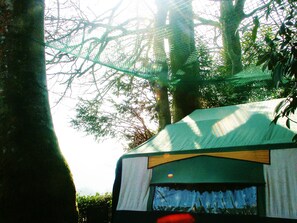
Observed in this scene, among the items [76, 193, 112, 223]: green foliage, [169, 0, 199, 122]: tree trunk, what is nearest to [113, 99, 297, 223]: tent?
[169, 0, 199, 122]: tree trunk

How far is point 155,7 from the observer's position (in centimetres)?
788

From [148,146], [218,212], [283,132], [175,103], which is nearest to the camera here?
[283,132]

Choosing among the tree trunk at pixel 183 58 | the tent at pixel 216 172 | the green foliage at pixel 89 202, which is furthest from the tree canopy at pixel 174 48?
the green foliage at pixel 89 202

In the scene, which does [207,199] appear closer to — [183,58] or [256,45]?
[256,45]

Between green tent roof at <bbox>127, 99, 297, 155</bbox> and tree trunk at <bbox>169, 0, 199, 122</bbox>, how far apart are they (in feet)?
3.23

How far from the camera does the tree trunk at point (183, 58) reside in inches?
211

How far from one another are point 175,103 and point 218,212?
3.83 m

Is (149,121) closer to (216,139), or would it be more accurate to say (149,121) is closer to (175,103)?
(175,103)

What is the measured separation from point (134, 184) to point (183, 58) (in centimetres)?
333

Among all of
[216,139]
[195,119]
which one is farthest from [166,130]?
[216,139]

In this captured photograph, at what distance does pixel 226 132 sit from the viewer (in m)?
4.47

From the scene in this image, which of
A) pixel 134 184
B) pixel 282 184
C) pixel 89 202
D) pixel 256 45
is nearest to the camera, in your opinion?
pixel 256 45

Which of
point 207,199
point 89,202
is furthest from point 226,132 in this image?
point 89,202

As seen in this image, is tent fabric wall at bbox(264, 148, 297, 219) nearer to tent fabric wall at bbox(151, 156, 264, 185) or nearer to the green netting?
tent fabric wall at bbox(151, 156, 264, 185)
